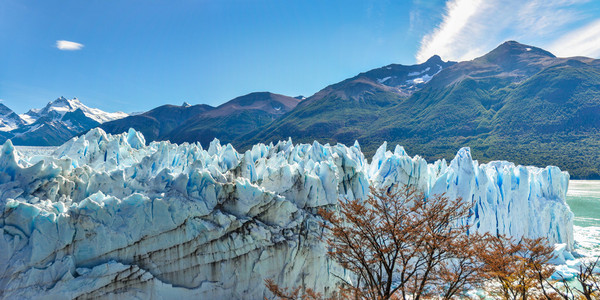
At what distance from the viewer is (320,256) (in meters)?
10.4

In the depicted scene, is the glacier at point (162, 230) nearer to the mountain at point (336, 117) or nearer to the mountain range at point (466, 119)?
the mountain range at point (466, 119)

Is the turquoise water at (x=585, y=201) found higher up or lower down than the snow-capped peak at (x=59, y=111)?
lower down

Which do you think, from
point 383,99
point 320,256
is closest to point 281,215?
point 320,256

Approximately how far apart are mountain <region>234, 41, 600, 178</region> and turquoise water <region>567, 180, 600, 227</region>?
4.99 m

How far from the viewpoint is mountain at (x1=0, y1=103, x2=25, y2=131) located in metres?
142

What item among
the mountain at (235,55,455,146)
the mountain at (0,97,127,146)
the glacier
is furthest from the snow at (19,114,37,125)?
the glacier

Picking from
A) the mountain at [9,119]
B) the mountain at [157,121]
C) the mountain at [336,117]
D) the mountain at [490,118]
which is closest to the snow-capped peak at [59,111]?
the mountain at [9,119]

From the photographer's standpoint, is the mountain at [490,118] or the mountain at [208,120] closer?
the mountain at [490,118]

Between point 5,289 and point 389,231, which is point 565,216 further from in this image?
point 5,289

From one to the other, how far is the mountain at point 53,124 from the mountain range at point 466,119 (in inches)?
30.1

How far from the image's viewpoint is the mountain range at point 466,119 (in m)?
60.5

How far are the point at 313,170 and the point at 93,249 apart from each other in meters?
7.47

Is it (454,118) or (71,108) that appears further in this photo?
(71,108)

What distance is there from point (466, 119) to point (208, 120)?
323 feet
